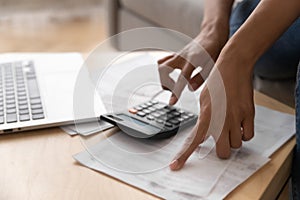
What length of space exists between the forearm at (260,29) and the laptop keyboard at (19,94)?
347 millimetres

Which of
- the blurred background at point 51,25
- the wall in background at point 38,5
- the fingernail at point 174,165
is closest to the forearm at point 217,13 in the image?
the fingernail at point 174,165

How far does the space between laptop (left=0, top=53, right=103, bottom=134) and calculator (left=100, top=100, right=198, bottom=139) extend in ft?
0.16

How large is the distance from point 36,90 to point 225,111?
38cm

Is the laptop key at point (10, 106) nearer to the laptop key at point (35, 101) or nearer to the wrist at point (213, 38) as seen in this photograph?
the laptop key at point (35, 101)

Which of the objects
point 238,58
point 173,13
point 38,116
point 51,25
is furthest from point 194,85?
point 51,25

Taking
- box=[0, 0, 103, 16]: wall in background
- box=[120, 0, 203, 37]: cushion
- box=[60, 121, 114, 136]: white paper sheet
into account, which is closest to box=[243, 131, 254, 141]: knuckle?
box=[60, 121, 114, 136]: white paper sheet

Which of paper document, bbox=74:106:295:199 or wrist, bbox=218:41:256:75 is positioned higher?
wrist, bbox=218:41:256:75

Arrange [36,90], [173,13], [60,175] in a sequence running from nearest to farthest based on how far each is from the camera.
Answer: [60,175], [36,90], [173,13]

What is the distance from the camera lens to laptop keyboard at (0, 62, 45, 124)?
788 mm

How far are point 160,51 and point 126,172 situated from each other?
0.35m

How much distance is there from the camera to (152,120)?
2.53ft

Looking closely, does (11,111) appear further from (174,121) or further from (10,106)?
(174,121)

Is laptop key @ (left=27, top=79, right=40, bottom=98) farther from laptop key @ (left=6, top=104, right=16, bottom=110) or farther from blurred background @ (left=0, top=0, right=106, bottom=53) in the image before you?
blurred background @ (left=0, top=0, right=106, bottom=53)

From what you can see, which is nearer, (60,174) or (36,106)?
(60,174)
